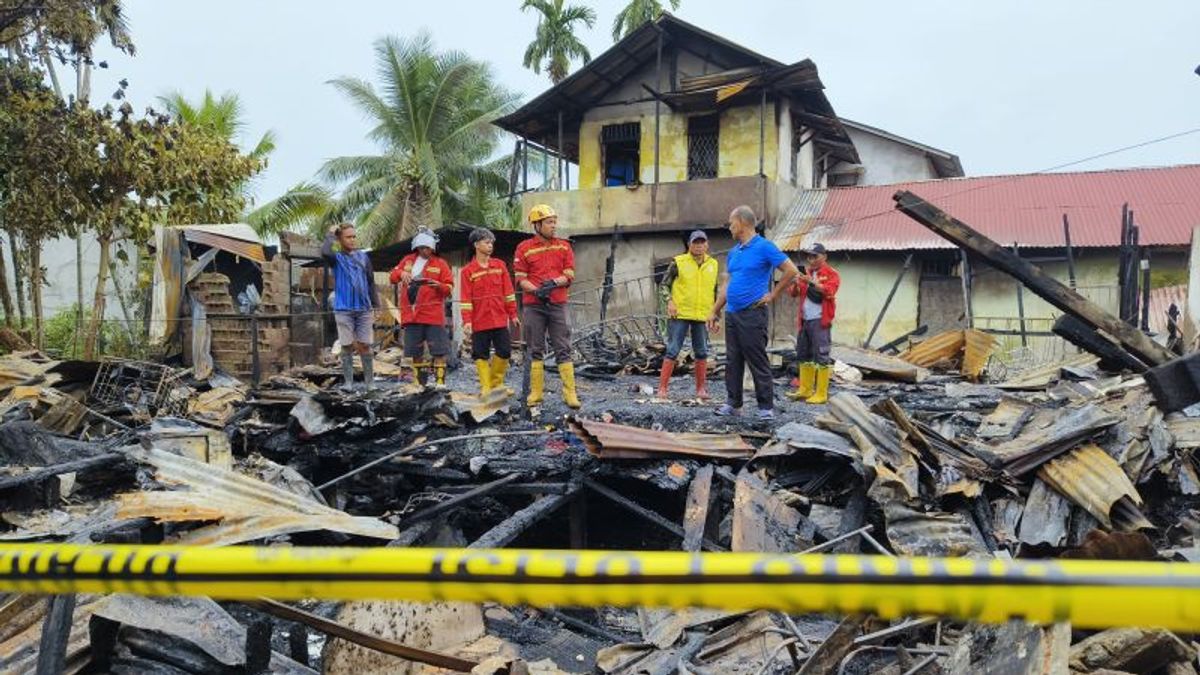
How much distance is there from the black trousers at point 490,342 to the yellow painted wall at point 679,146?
1209 centimetres

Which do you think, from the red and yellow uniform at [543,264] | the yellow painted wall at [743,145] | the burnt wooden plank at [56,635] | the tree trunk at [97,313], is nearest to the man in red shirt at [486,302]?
the red and yellow uniform at [543,264]

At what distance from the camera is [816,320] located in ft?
24.7

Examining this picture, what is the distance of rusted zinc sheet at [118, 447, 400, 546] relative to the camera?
3760 mm

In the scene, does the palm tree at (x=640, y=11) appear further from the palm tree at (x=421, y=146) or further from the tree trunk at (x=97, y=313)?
the tree trunk at (x=97, y=313)

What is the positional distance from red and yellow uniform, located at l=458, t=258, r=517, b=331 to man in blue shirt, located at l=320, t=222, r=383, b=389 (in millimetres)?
1320

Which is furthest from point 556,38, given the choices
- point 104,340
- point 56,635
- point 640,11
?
point 56,635

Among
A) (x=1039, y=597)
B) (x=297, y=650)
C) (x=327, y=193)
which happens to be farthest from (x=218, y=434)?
(x=327, y=193)

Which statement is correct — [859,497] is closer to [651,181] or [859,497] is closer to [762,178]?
[762,178]

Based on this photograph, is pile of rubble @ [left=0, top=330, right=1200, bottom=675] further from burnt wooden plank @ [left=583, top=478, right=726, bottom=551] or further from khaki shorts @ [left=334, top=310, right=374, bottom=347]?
khaki shorts @ [left=334, top=310, right=374, bottom=347]

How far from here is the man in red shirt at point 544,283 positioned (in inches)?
259

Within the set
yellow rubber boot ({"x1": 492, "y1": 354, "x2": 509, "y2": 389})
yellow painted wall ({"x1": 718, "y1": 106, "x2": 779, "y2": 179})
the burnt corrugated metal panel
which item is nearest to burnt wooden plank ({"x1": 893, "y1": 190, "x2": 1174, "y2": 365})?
yellow rubber boot ({"x1": 492, "y1": 354, "x2": 509, "y2": 389})

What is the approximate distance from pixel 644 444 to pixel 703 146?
47.4 feet

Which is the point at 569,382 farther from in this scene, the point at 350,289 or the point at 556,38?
the point at 556,38

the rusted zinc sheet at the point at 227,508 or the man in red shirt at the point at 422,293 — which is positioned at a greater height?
the man in red shirt at the point at 422,293
